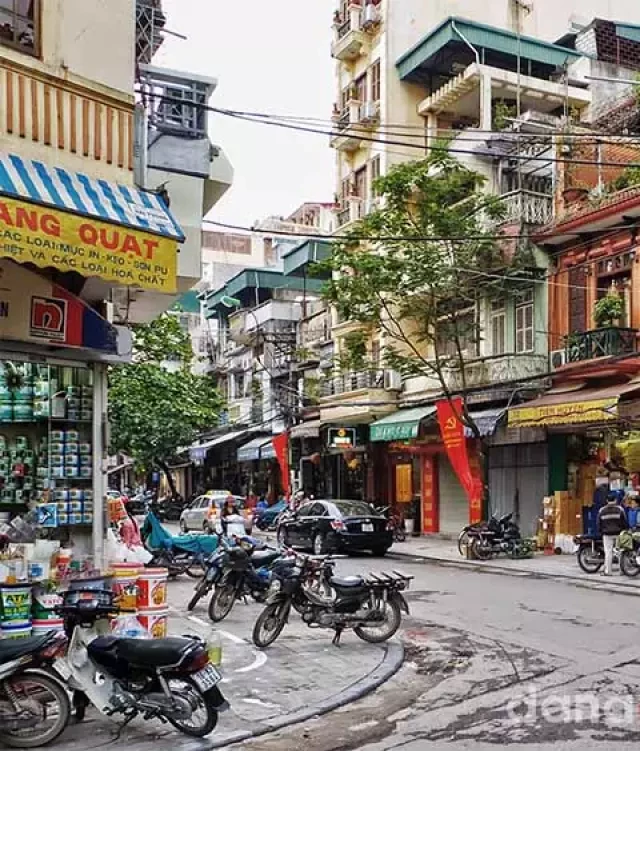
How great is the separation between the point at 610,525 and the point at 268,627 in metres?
6.88

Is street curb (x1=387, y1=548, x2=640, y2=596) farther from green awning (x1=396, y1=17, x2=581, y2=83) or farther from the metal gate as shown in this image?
green awning (x1=396, y1=17, x2=581, y2=83)

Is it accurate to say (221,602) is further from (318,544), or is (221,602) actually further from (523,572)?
(318,544)

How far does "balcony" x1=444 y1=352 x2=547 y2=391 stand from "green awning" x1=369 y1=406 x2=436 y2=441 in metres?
1.31

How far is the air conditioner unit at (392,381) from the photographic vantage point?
75.9 ft

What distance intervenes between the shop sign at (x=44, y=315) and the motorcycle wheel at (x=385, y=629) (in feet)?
10.8

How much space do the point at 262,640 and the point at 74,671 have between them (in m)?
2.69

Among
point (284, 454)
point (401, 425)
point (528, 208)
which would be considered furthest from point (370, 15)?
point (284, 454)

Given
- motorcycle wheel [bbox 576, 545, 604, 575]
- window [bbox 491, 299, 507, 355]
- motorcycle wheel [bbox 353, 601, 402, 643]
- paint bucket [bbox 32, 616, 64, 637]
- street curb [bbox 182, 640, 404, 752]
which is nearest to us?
street curb [bbox 182, 640, 404, 752]

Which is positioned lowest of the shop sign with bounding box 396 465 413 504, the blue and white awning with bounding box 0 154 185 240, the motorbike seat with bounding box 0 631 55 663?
the motorbike seat with bounding box 0 631 55 663

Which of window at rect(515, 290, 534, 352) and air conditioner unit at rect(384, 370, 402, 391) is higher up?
window at rect(515, 290, 534, 352)

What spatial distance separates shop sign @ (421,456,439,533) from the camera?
21.7 m

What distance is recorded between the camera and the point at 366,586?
7660mm

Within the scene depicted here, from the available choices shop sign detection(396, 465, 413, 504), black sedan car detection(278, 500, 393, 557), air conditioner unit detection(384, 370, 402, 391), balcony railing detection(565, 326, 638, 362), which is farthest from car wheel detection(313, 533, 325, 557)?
air conditioner unit detection(384, 370, 402, 391)

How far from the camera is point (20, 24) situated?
578 cm
